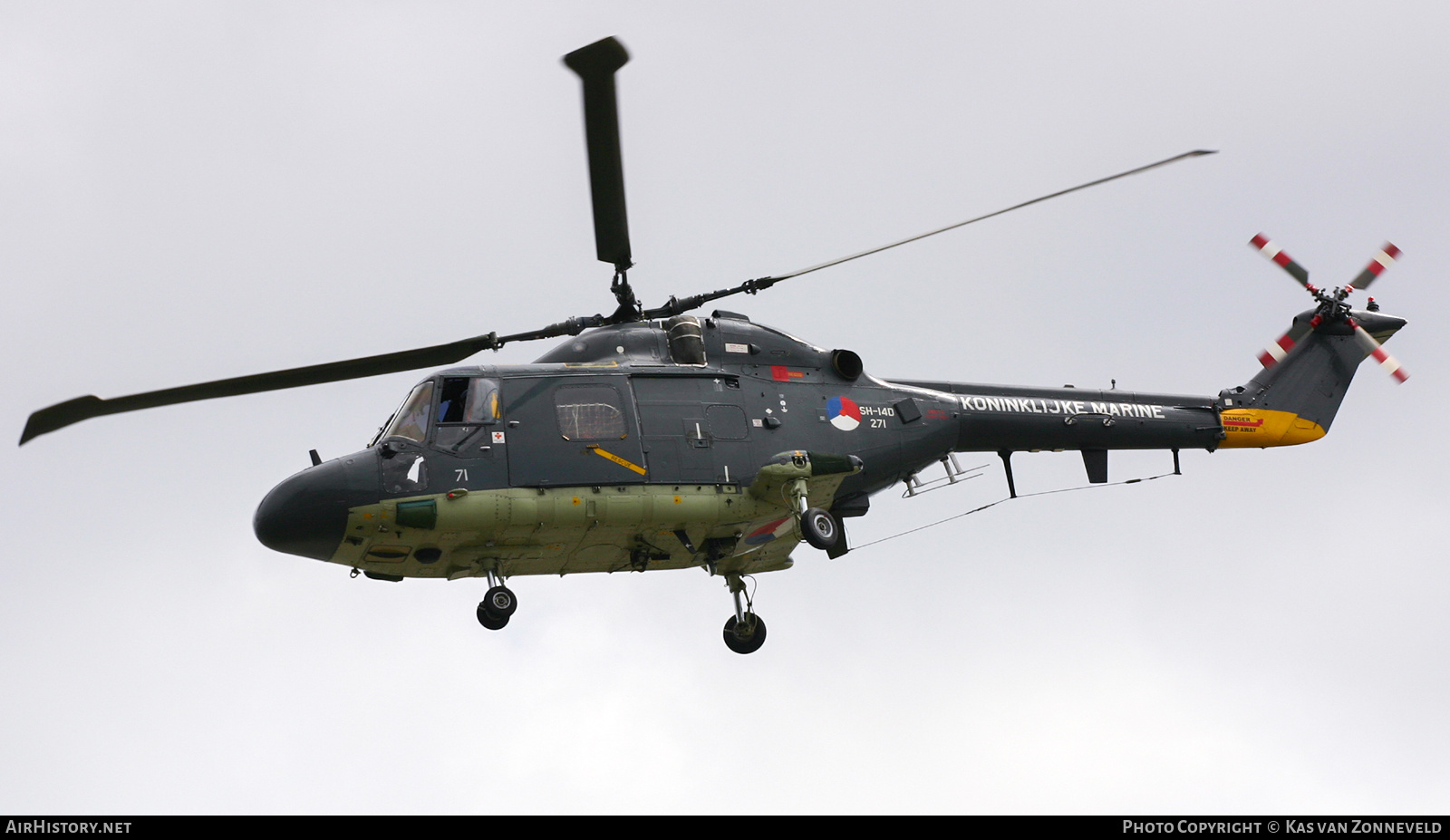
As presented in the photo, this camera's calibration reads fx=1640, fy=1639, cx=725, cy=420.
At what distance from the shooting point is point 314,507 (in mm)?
18250

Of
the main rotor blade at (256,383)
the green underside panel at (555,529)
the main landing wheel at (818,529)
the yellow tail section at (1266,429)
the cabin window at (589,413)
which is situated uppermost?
the main rotor blade at (256,383)

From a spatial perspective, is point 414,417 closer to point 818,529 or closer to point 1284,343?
point 818,529

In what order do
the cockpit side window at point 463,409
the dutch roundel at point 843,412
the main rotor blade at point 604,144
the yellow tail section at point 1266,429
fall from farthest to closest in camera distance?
the yellow tail section at point 1266,429
the dutch roundel at point 843,412
the cockpit side window at point 463,409
the main rotor blade at point 604,144

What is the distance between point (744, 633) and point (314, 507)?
605cm

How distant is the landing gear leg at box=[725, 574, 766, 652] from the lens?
2139cm

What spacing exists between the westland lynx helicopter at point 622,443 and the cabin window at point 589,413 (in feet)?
0.07

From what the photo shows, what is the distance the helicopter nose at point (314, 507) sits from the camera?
18250mm

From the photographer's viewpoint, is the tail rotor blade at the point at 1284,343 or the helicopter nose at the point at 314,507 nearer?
the helicopter nose at the point at 314,507

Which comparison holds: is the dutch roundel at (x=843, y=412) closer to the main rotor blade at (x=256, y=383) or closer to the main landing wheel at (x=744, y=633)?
the main landing wheel at (x=744, y=633)

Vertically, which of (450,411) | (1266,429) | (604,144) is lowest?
(1266,429)

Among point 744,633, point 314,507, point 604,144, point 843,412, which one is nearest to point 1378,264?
point 843,412
